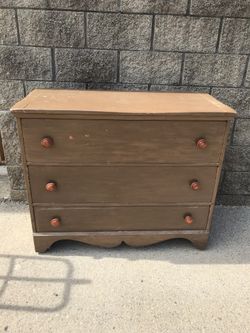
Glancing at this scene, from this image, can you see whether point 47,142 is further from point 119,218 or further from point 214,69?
point 214,69

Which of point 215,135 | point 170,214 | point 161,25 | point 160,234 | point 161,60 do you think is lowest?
point 160,234

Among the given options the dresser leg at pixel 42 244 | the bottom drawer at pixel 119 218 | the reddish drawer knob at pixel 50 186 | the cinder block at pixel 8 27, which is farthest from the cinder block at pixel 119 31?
the dresser leg at pixel 42 244

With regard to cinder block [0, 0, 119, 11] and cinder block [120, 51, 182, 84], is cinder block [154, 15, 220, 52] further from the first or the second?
cinder block [0, 0, 119, 11]

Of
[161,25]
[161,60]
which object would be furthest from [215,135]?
[161,25]

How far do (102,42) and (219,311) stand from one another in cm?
197

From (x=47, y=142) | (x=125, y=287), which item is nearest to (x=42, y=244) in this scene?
(x=125, y=287)

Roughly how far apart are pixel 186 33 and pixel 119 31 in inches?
19.4

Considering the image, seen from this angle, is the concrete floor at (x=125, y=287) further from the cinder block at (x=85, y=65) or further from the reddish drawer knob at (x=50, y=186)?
the cinder block at (x=85, y=65)

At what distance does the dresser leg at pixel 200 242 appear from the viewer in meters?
2.22

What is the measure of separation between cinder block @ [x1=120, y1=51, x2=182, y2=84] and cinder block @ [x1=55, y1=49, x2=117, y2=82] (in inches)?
3.5

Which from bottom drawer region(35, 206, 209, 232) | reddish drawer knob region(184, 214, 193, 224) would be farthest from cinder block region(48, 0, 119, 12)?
reddish drawer knob region(184, 214, 193, 224)

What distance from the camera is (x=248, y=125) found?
2531mm

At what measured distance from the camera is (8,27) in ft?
7.16

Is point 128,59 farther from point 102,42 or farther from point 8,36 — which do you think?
point 8,36
